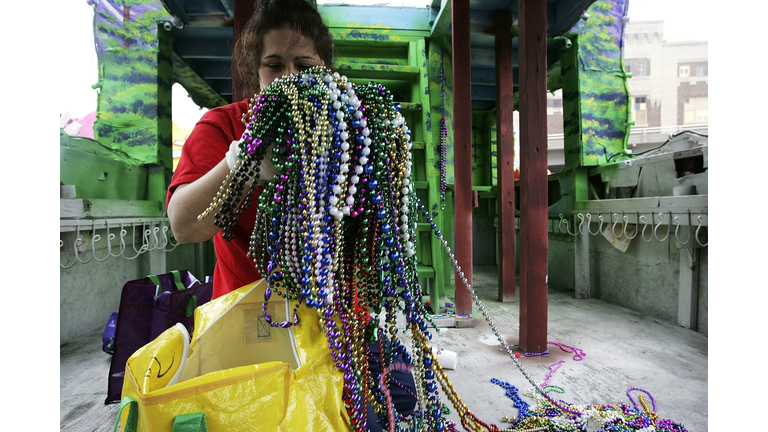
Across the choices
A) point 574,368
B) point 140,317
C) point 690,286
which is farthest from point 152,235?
point 690,286

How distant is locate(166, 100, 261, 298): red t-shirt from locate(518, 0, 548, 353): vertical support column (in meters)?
1.68

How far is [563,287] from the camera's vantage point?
4.43 meters

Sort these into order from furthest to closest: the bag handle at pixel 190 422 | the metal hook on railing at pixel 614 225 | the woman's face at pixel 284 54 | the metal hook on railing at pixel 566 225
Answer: the metal hook on railing at pixel 566 225
the metal hook on railing at pixel 614 225
the woman's face at pixel 284 54
the bag handle at pixel 190 422

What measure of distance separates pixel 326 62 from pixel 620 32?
3.95 metres

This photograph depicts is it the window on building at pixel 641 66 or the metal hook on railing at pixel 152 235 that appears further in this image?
the window on building at pixel 641 66

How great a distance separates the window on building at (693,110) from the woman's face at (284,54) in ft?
103

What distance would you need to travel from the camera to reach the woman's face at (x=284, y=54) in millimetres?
1093

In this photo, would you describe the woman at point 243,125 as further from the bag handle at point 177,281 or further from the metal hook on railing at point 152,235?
the metal hook on railing at point 152,235

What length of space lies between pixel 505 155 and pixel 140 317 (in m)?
3.50

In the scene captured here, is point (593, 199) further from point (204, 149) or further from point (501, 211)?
point (204, 149)

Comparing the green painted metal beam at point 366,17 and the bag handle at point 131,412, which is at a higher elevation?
the green painted metal beam at point 366,17

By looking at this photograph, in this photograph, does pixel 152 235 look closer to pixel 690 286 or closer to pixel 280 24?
pixel 280 24

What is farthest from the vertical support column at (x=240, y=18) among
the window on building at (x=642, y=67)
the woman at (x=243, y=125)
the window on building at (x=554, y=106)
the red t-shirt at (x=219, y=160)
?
the window on building at (x=642, y=67)

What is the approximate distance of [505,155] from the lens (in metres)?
3.92
